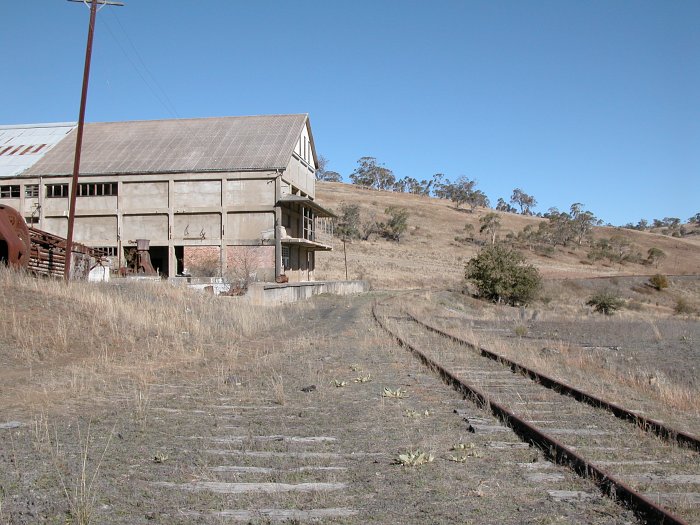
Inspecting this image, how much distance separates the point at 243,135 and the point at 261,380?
32094 mm

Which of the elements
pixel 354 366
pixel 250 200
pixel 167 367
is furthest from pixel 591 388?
pixel 250 200

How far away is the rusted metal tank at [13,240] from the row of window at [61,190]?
58.8 ft

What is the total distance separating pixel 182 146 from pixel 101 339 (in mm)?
28447

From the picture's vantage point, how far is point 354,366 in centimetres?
1148

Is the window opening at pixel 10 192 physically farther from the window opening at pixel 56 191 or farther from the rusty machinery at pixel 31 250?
the rusty machinery at pixel 31 250

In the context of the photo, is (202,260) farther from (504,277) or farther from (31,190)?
(504,277)

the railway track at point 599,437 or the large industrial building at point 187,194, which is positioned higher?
the large industrial building at point 187,194

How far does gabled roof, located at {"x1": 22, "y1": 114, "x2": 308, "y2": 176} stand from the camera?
3744 centimetres

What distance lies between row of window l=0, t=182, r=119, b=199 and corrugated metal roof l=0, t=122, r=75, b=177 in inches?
38.2

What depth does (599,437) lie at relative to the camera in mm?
6859

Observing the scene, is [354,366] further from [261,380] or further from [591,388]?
[591,388]

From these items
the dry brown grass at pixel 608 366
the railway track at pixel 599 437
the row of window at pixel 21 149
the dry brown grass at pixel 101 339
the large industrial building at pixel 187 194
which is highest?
the row of window at pixel 21 149

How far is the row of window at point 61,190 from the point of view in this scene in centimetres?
3825

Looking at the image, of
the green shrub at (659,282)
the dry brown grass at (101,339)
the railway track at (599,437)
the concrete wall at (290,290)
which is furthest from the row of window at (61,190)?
the green shrub at (659,282)
